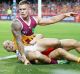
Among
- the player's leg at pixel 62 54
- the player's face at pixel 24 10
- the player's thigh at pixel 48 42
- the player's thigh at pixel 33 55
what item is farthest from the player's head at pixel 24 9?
the player's leg at pixel 62 54

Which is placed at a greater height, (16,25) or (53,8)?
(16,25)

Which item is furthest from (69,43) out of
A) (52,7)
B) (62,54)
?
(52,7)

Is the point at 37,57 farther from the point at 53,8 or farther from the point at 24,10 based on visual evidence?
the point at 53,8

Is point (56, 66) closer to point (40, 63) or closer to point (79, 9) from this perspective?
point (40, 63)

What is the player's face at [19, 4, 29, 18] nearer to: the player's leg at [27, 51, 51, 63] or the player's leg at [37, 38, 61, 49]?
the player's leg at [37, 38, 61, 49]

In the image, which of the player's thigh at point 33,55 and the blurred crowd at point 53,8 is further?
the blurred crowd at point 53,8

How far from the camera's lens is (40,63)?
9.06 m

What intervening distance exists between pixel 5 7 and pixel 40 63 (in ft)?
123

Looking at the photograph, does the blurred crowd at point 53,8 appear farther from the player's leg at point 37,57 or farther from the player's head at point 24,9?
the player's leg at point 37,57

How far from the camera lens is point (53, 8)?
1721 inches

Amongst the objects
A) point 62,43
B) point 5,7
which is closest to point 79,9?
point 5,7

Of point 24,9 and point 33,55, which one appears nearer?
point 33,55

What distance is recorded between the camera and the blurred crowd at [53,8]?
42.2 meters

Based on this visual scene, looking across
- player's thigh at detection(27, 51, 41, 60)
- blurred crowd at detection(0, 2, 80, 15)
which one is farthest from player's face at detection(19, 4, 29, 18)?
blurred crowd at detection(0, 2, 80, 15)
